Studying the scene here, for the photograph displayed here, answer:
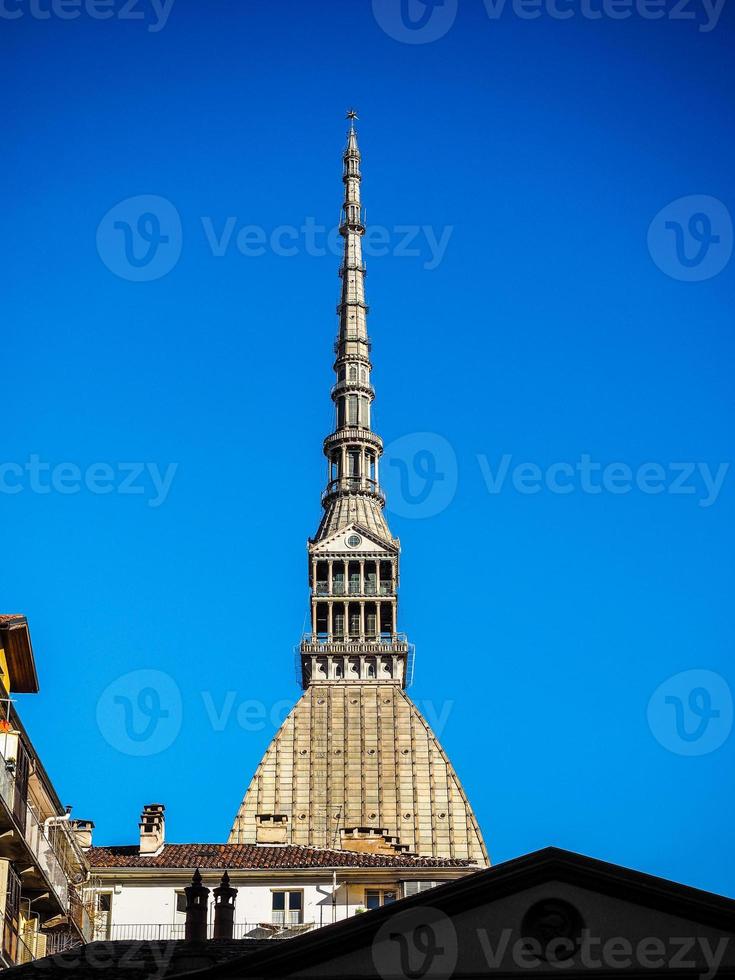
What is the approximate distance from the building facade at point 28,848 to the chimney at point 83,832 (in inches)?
178

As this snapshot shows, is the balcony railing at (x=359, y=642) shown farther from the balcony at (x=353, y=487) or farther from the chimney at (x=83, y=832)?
the chimney at (x=83, y=832)

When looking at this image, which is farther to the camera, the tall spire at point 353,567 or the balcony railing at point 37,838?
the tall spire at point 353,567

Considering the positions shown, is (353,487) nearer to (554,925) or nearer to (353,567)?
(353,567)

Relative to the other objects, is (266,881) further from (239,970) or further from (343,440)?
(343,440)

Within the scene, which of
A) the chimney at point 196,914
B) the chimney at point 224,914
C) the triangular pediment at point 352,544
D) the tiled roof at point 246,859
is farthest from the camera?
the triangular pediment at point 352,544

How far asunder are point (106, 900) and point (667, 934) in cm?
2940

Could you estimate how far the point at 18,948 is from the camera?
181 feet

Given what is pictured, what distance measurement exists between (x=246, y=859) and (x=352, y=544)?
71.0m

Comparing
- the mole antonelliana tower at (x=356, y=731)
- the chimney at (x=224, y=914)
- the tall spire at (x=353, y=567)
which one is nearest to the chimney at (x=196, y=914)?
the chimney at (x=224, y=914)

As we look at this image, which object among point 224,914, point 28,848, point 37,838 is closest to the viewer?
point 224,914

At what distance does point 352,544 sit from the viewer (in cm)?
14038

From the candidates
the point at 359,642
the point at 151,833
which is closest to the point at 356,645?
the point at 359,642

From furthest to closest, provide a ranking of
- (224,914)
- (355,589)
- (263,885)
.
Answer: (355,589), (263,885), (224,914)

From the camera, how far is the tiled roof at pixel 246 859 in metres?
68.8
